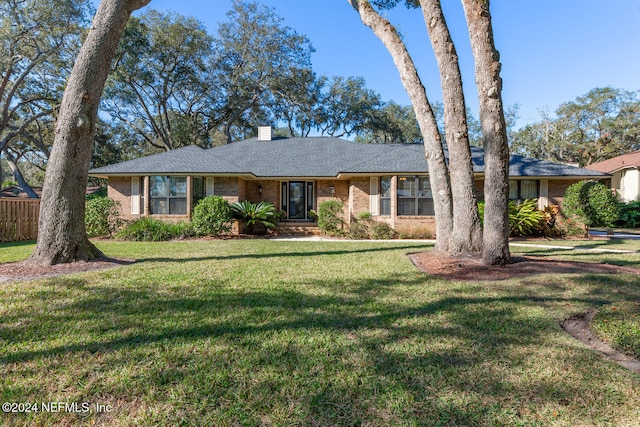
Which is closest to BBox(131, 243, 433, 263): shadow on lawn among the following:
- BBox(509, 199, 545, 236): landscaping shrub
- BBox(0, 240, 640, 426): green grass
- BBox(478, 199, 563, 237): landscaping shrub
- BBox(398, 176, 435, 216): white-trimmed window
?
BBox(0, 240, 640, 426): green grass

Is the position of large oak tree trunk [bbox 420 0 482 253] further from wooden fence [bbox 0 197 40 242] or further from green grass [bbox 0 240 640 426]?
wooden fence [bbox 0 197 40 242]

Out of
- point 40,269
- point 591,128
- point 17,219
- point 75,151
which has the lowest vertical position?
point 40,269

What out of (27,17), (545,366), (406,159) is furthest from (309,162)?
(27,17)

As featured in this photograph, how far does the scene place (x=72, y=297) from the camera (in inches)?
172

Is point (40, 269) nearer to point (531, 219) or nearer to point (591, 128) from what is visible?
point (531, 219)

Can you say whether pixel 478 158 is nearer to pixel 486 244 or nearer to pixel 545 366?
pixel 486 244

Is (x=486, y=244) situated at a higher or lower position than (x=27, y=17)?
lower

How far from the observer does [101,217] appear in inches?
487

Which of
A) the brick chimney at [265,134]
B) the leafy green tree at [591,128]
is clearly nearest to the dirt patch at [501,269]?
the brick chimney at [265,134]

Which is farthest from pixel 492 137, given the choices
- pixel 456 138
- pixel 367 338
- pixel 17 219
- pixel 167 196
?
pixel 17 219

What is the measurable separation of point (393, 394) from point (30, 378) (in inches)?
105

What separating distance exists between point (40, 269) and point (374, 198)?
10.9m

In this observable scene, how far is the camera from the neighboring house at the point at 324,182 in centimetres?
1319

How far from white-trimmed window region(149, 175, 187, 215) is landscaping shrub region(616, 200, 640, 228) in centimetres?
2511
